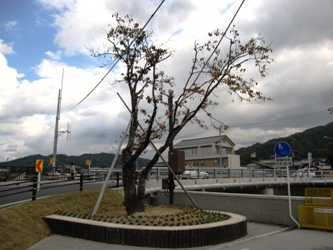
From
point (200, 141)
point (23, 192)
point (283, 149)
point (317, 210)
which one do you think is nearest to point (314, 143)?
point (200, 141)

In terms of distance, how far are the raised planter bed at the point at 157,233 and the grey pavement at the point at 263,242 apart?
0.52 feet

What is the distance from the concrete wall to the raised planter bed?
9.79ft

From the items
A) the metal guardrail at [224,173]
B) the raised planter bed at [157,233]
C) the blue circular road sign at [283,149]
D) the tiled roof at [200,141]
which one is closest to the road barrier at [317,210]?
the blue circular road sign at [283,149]

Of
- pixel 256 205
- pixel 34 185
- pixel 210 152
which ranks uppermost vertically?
pixel 210 152

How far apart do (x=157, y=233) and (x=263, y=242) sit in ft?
9.28

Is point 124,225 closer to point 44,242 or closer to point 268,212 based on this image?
point 44,242

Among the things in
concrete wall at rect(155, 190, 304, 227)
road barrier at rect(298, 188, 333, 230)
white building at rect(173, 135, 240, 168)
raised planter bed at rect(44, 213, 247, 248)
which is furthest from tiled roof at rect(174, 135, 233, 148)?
raised planter bed at rect(44, 213, 247, 248)

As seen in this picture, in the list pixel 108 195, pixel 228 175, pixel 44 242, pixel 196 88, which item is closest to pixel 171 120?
pixel 196 88

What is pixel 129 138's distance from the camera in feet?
41.5

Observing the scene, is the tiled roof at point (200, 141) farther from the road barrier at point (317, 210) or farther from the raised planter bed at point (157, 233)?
the raised planter bed at point (157, 233)

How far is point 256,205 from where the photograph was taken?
40.6 feet

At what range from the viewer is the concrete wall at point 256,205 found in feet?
36.9

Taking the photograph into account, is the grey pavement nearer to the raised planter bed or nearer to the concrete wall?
the raised planter bed

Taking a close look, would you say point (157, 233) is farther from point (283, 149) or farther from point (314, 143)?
point (314, 143)
